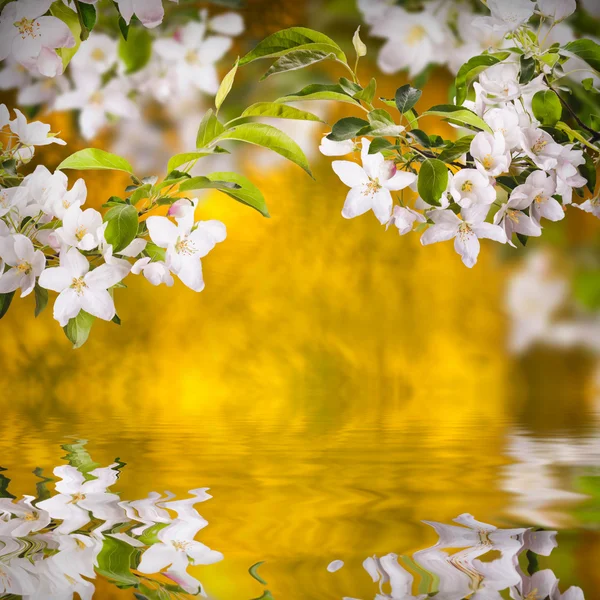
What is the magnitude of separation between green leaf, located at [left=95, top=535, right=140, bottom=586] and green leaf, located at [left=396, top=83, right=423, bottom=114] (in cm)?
30

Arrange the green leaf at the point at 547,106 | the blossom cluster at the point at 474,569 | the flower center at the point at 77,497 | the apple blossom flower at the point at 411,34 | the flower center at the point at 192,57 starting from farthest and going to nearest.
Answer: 1. the flower center at the point at 192,57
2. the apple blossom flower at the point at 411,34
3. the green leaf at the point at 547,106
4. the flower center at the point at 77,497
5. the blossom cluster at the point at 474,569

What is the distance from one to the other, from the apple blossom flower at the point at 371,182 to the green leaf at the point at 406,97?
0.10 feet

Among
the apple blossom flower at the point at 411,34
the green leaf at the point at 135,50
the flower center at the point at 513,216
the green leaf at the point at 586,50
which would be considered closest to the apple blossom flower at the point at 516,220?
the flower center at the point at 513,216

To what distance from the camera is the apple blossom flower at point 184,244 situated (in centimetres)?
45

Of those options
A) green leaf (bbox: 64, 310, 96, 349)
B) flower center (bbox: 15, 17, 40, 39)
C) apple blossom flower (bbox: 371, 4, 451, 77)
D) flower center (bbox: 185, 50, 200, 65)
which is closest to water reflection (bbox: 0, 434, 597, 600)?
green leaf (bbox: 64, 310, 96, 349)

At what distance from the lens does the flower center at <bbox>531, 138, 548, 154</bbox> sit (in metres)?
0.48

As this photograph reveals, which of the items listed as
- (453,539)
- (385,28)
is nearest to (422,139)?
(453,539)

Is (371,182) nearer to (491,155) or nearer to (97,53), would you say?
(491,155)

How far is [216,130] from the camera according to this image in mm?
455

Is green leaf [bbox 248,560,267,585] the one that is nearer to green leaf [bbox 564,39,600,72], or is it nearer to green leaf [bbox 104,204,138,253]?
green leaf [bbox 104,204,138,253]

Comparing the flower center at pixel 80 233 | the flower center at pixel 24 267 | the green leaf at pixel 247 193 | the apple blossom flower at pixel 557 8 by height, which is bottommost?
the flower center at pixel 24 267

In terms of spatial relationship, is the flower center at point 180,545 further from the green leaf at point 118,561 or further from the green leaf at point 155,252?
the green leaf at point 155,252

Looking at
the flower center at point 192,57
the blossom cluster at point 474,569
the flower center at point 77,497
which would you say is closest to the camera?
the blossom cluster at point 474,569

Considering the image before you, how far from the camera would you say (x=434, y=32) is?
2.63ft
